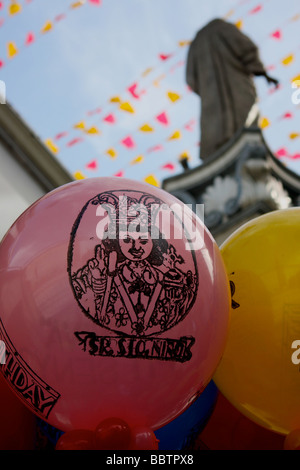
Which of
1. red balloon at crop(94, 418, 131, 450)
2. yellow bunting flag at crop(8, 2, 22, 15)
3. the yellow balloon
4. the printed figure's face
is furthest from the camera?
yellow bunting flag at crop(8, 2, 22, 15)

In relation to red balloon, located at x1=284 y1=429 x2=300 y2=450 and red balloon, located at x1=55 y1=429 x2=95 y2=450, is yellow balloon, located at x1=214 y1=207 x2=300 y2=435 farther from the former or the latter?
red balloon, located at x1=55 y1=429 x2=95 y2=450

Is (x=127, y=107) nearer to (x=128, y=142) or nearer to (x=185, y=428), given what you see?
(x=128, y=142)

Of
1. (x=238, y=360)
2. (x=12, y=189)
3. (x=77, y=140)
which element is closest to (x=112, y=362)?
(x=238, y=360)

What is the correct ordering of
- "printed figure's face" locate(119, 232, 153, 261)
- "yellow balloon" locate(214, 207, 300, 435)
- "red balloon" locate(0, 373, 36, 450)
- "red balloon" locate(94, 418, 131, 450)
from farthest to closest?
"red balloon" locate(0, 373, 36, 450), "yellow balloon" locate(214, 207, 300, 435), "printed figure's face" locate(119, 232, 153, 261), "red balloon" locate(94, 418, 131, 450)

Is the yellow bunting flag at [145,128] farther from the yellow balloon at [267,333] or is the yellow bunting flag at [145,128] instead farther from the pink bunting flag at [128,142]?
the yellow balloon at [267,333]

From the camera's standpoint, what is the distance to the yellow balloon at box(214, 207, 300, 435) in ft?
5.24

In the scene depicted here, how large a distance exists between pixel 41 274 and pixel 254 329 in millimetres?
687

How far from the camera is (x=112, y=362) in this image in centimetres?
133

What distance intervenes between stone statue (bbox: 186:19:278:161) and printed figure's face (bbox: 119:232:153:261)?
15.8 feet

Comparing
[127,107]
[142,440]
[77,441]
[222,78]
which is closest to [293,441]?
[142,440]

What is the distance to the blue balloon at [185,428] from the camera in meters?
1.69

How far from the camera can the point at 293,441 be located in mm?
1496

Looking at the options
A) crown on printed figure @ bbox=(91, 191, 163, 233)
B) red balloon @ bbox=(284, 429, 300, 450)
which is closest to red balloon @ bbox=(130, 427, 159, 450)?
red balloon @ bbox=(284, 429, 300, 450)

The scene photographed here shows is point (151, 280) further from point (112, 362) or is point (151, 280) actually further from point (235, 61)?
point (235, 61)
